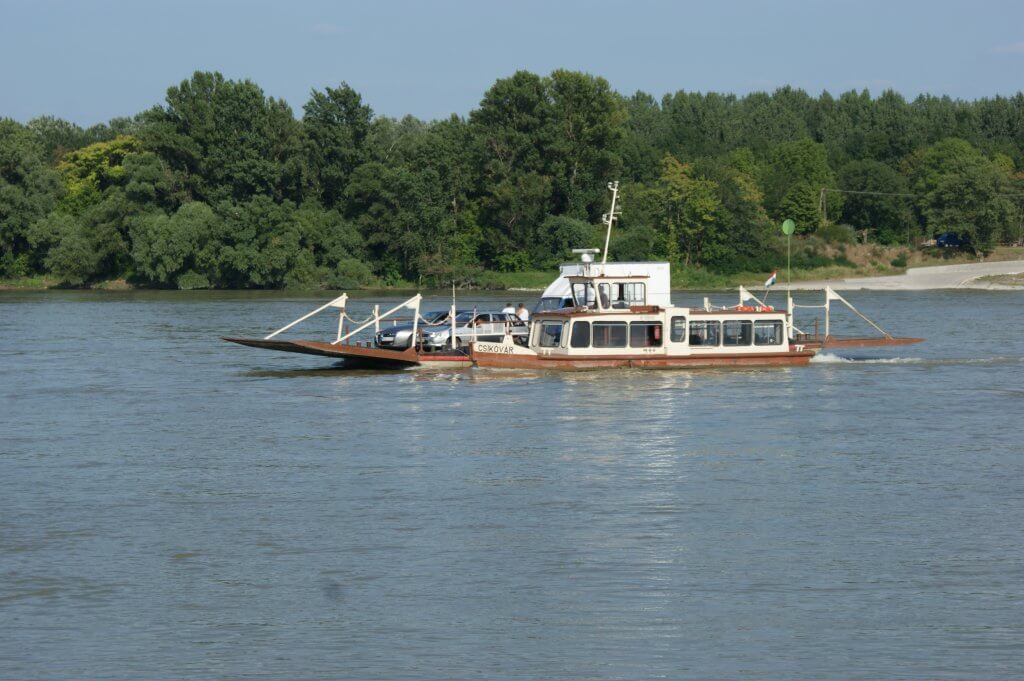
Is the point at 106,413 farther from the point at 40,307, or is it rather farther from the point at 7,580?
the point at 40,307

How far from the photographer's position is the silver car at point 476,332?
49906 millimetres

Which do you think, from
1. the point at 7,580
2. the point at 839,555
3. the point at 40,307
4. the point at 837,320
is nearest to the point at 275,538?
the point at 7,580

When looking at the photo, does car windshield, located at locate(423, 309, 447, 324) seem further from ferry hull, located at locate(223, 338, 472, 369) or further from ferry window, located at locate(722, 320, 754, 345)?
ferry window, located at locate(722, 320, 754, 345)

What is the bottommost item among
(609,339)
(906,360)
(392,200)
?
(906,360)

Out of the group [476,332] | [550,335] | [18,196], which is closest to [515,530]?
[550,335]

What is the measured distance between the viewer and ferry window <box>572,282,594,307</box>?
46.7 meters

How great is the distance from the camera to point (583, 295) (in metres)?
46.9

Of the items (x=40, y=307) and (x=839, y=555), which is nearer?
(x=839, y=555)

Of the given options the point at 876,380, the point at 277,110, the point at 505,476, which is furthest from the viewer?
the point at 277,110

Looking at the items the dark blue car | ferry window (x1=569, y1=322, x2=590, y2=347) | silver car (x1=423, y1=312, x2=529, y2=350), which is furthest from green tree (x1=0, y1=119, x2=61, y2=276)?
ferry window (x1=569, y1=322, x2=590, y2=347)

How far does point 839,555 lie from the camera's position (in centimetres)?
2039

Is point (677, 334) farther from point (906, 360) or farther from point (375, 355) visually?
point (906, 360)

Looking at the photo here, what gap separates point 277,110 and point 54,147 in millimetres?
61038

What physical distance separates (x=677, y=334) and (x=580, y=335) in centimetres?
346
